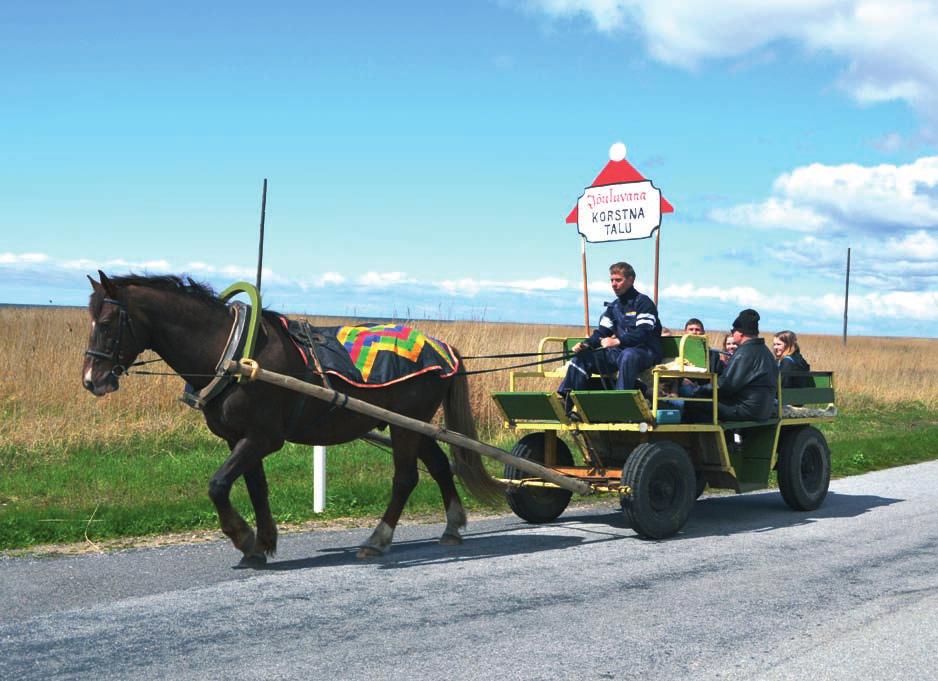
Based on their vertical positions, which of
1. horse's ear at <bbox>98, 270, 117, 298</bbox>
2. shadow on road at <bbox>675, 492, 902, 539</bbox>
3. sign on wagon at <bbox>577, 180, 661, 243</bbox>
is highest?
sign on wagon at <bbox>577, 180, 661, 243</bbox>

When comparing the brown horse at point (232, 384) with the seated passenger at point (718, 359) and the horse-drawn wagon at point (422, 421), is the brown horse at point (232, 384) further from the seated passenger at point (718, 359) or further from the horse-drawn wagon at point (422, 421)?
the seated passenger at point (718, 359)

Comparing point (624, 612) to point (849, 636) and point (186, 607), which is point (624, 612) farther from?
point (186, 607)

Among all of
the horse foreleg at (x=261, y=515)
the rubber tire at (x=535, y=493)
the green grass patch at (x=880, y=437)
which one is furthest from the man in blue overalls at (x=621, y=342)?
the green grass patch at (x=880, y=437)

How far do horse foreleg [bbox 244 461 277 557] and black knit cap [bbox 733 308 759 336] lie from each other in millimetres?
4784

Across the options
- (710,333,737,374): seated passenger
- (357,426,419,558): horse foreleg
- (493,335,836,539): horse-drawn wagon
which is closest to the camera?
(357,426,419,558): horse foreleg

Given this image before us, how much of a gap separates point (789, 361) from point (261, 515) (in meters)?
6.46

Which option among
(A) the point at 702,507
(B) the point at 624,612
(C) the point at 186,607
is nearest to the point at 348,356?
(C) the point at 186,607

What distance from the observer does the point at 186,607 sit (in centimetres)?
601

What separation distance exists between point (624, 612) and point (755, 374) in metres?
4.14

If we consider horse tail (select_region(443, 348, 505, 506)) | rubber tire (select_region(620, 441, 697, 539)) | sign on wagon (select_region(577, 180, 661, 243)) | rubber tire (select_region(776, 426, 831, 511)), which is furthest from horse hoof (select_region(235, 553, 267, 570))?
sign on wagon (select_region(577, 180, 661, 243))

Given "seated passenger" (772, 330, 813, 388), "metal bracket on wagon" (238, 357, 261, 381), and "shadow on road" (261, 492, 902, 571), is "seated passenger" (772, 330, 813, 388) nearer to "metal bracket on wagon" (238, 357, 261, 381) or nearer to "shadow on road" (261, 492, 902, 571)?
"shadow on road" (261, 492, 902, 571)

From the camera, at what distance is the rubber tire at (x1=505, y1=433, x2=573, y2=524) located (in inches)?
368

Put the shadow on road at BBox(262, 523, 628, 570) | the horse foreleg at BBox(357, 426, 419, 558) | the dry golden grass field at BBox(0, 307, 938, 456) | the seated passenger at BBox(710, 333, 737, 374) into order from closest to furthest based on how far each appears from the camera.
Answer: the shadow on road at BBox(262, 523, 628, 570) < the horse foreleg at BBox(357, 426, 419, 558) < the seated passenger at BBox(710, 333, 737, 374) < the dry golden grass field at BBox(0, 307, 938, 456)

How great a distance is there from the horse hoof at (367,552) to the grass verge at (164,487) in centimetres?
179
